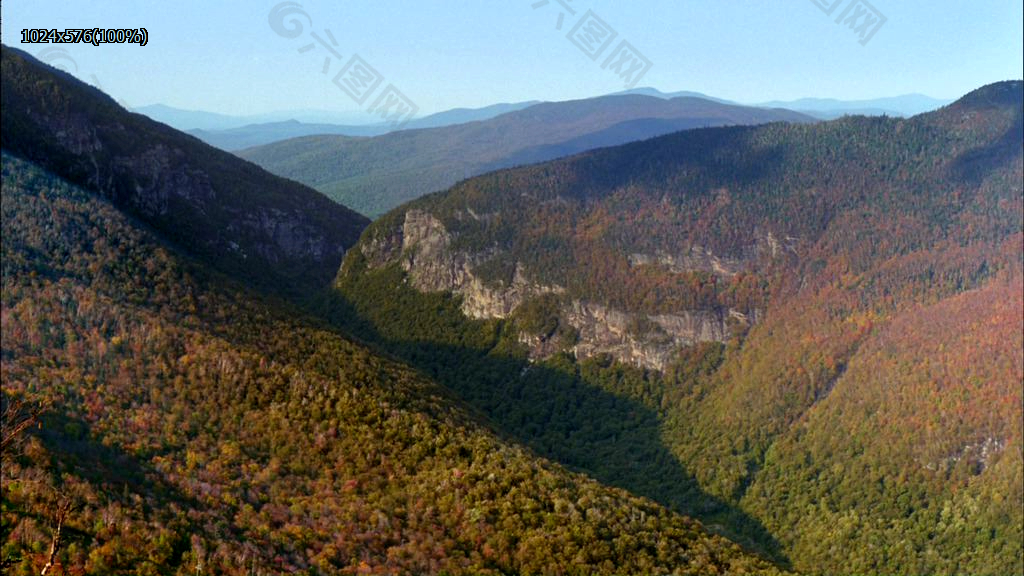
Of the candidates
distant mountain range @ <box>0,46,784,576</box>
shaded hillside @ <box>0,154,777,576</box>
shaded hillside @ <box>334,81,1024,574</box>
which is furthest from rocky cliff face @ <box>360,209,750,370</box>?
shaded hillside @ <box>0,154,777,576</box>

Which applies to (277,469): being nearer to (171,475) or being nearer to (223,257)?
(171,475)

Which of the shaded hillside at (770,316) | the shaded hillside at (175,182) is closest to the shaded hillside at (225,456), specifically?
the shaded hillside at (175,182)

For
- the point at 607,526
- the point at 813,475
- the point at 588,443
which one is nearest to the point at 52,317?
the point at 607,526

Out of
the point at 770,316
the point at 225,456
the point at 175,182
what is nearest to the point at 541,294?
the point at 770,316

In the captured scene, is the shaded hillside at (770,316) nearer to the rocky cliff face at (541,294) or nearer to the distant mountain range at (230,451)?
the rocky cliff face at (541,294)

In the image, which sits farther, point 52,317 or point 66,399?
point 52,317

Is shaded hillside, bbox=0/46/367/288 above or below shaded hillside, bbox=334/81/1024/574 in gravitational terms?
below

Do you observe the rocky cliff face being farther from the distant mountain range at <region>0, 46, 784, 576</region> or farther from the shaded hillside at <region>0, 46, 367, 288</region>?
the distant mountain range at <region>0, 46, 784, 576</region>

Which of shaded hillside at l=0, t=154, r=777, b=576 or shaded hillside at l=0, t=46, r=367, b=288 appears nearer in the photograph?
shaded hillside at l=0, t=154, r=777, b=576
